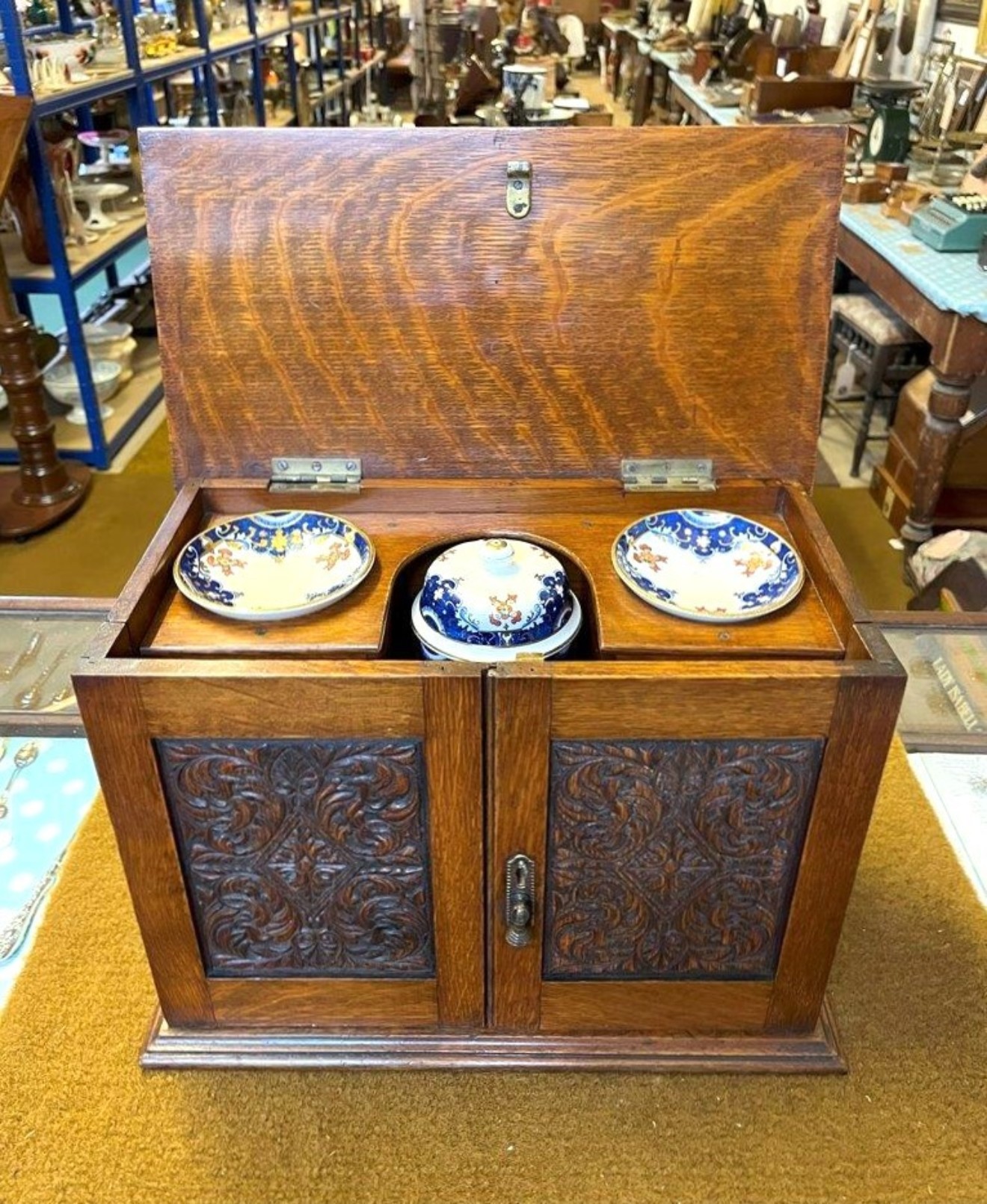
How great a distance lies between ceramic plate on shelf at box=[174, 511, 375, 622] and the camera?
838mm

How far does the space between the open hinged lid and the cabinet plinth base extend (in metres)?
0.52

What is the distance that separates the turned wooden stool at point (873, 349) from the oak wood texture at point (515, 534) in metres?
1.73

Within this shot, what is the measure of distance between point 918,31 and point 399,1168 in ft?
13.6

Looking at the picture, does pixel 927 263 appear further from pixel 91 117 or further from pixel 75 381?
pixel 91 117

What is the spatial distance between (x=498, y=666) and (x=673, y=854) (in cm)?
22

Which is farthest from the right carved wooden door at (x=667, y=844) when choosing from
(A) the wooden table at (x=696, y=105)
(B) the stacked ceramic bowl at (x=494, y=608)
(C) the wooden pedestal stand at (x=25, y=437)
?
(A) the wooden table at (x=696, y=105)

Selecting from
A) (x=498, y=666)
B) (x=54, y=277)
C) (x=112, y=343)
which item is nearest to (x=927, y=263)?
(x=498, y=666)

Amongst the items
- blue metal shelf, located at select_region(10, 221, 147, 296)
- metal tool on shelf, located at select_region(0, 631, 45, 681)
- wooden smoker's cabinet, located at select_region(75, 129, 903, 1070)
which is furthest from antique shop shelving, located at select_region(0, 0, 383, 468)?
wooden smoker's cabinet, located at select_region(75, 129, 903, 1070)

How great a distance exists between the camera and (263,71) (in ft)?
15.4

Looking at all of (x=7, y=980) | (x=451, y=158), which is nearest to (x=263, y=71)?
(x=451, y=158)

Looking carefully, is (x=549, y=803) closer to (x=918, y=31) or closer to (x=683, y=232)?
(x=683, y=232)

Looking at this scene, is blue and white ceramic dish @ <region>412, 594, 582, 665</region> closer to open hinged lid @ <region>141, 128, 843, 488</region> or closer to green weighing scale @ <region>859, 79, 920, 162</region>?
open hinged lid @ <region>141, 128, 843, 488</region>

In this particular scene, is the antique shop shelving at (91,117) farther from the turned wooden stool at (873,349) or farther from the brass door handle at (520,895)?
the brass door handle at (520,895)

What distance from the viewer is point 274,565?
2.97ft
